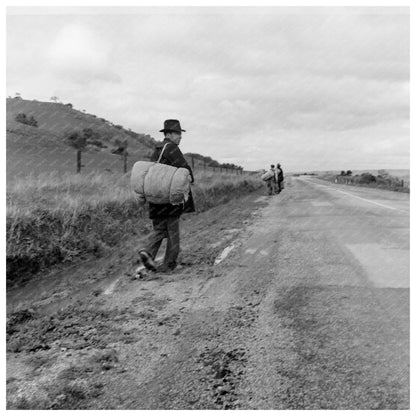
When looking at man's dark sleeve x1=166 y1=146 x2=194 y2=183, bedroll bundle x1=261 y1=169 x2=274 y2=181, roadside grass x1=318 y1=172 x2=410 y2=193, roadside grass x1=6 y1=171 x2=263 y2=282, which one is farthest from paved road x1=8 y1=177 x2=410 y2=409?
roadside grass x1=318 y1=172 x2=410 y2=193

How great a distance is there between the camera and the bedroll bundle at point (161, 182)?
4.76 metres

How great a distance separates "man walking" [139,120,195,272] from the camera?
5000 millimetres

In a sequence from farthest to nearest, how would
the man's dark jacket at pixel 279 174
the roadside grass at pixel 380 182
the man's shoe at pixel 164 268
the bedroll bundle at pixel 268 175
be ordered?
the roadside grass at pixel 380 182 < the man's dark jacket at pixel 279 174 < the bedroll bundle at pixel 268 175 < the man's shoe at pixel 164 268

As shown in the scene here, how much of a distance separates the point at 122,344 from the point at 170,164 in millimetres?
2503

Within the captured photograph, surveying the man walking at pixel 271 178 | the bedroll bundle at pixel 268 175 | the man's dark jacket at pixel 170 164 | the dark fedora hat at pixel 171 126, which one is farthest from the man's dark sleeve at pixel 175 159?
the man walking at pixel 271 178

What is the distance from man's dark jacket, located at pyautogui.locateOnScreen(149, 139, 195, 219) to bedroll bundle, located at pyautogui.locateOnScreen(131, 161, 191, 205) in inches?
6.3

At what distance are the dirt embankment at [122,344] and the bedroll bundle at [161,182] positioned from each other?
3.63 ft

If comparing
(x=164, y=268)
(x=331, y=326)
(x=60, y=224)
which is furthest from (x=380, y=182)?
(x=331, y=326)

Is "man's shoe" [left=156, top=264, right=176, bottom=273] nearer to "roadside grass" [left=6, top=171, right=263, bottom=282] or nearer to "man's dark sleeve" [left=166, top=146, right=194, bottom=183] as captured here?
"man's dark sleeve" [left=166, top=146, right=194, bottom=183]

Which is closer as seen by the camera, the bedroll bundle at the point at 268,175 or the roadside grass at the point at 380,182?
the bedroll bundle at the point at 268,175

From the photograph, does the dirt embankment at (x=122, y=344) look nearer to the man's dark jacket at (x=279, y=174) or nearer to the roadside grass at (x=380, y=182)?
the man's dark jacket at (x=279, y=174)

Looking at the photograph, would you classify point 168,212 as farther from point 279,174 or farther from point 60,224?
point 279,174

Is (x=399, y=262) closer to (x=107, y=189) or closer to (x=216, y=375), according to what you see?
(x=216, y=375)

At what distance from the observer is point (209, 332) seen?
334cm
